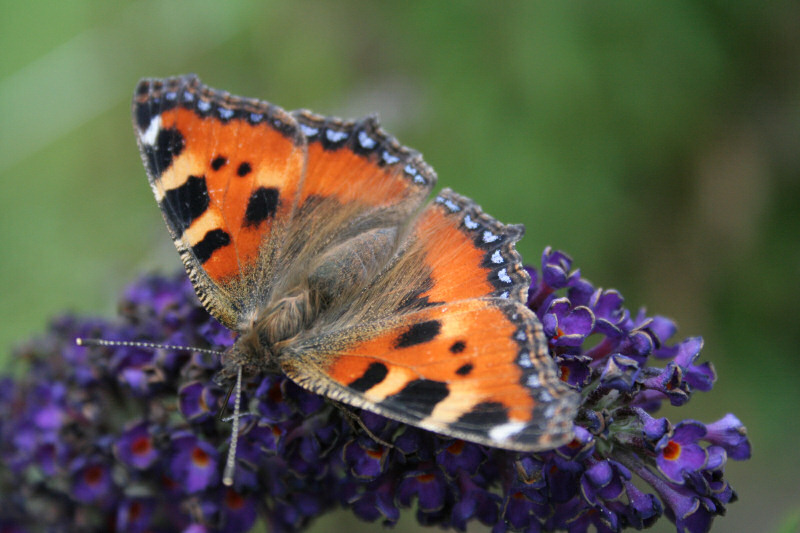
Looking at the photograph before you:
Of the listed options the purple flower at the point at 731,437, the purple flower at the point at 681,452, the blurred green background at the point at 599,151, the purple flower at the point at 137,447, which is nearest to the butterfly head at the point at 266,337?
the purple flower at the point at 137,447

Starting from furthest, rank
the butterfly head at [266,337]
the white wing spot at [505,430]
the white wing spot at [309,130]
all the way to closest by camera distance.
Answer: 1. the white wing spot at [309,130]
2. the butterfly head at [266,337]
3. the white wing spot at [505,430]

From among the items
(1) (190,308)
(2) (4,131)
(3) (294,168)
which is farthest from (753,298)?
(2) (4,131)

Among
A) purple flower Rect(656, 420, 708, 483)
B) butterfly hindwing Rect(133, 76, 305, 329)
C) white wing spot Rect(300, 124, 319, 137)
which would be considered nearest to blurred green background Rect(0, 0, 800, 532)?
butterfly hindwing Rect(133, 76, 305, 329)

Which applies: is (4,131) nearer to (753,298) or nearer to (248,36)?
(248,36)

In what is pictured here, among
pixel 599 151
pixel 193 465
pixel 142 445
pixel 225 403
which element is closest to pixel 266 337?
pixel 225 403

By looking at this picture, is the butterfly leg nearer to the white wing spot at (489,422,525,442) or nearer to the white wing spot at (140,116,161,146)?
the white wing spot at (489,422,525,442)

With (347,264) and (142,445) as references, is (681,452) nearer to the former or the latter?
(347,264)

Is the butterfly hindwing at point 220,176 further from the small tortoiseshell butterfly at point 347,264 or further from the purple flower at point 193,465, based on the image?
the purple flower at point 193,465
